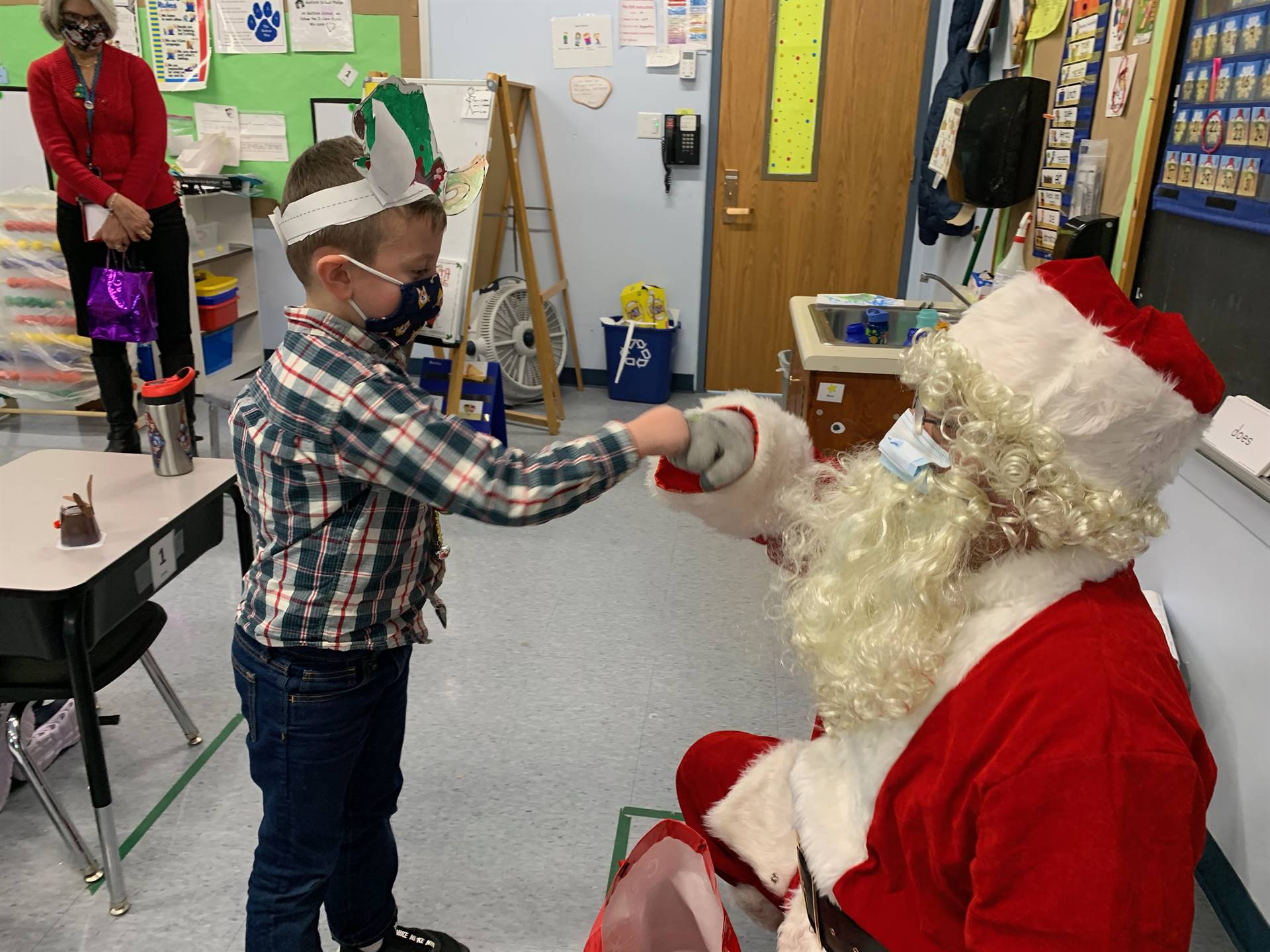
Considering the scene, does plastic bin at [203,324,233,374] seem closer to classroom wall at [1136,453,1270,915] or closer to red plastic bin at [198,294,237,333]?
red plastic bin at [198,294,237,333]

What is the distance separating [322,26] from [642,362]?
7.57 feet

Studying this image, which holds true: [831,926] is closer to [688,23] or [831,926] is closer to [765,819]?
[765,819]

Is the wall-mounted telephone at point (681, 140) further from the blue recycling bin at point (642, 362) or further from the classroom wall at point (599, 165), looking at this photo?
the blue recycling bin at point (642, 362)

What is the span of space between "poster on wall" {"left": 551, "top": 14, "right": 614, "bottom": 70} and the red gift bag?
13.2ft

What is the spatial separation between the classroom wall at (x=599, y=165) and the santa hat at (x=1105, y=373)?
394 centimetres

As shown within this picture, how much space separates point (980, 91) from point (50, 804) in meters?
2.96

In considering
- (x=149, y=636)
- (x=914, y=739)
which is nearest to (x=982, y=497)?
(x=914, y=739)

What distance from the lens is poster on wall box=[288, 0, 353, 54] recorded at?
4512 mm

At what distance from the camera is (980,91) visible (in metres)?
2.73

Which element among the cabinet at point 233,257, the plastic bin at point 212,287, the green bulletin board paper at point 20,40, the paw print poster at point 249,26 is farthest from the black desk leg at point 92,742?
the green bulletin board paper at point 20,40

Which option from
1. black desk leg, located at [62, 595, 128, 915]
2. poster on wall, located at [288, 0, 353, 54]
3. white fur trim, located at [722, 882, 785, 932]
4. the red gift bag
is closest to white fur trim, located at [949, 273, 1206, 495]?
the red gift bag

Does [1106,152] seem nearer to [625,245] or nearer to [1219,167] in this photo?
[1219,167]

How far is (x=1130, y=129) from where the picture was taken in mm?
2043

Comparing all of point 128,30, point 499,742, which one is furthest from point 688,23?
point 499,742
